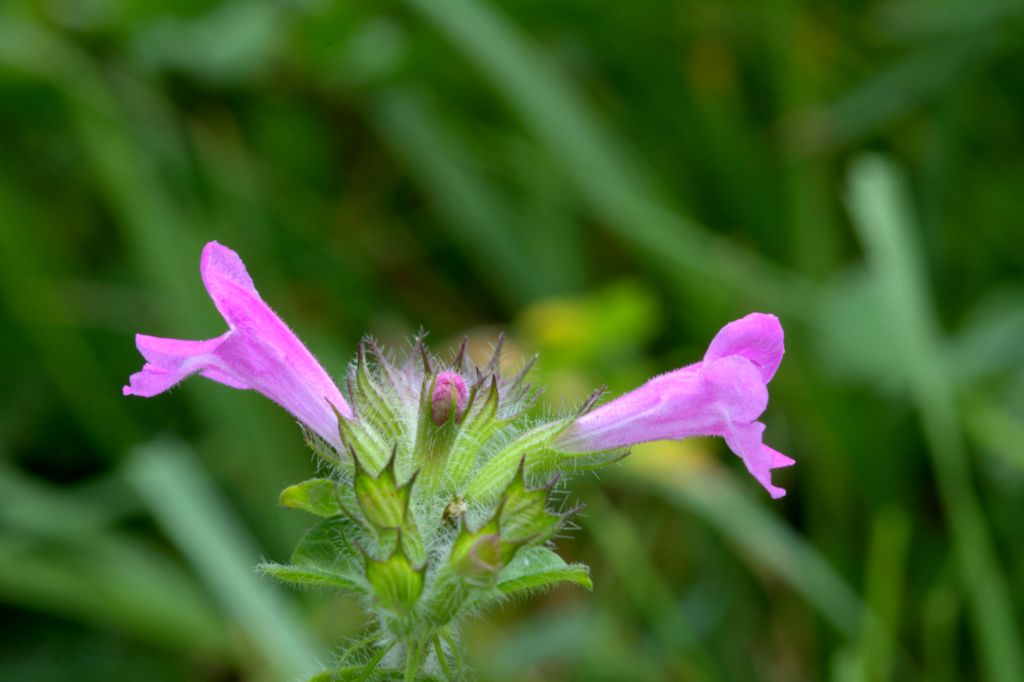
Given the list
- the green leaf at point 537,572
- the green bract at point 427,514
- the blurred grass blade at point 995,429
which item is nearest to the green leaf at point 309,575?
the green bract at point 427,514

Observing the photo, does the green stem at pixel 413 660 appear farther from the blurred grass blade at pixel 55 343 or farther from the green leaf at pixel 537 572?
the blurred grass blade at pixel 55 343

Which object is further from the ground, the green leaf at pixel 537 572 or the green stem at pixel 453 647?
the green leaf at pixel 537 572

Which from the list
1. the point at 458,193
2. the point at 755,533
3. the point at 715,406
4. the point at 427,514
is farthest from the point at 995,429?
the point at 427,514

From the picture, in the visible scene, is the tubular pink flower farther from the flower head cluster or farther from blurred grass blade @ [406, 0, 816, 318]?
blurred grass blade @ [406, 0, 816, 318]

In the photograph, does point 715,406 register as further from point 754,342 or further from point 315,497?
point 315,497

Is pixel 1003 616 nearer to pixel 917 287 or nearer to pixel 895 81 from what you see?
pixel 917 287

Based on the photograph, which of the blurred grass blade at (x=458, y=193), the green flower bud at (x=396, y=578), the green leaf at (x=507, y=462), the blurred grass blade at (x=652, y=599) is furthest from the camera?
the blurred grass blade at (x=458, y=193)

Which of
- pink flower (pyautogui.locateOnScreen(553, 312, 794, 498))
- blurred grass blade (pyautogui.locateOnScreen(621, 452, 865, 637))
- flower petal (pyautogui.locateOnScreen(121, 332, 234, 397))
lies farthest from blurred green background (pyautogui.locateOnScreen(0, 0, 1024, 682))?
flower petal (pyautogui.locateOnScreen(121, 332, 234, 397))
